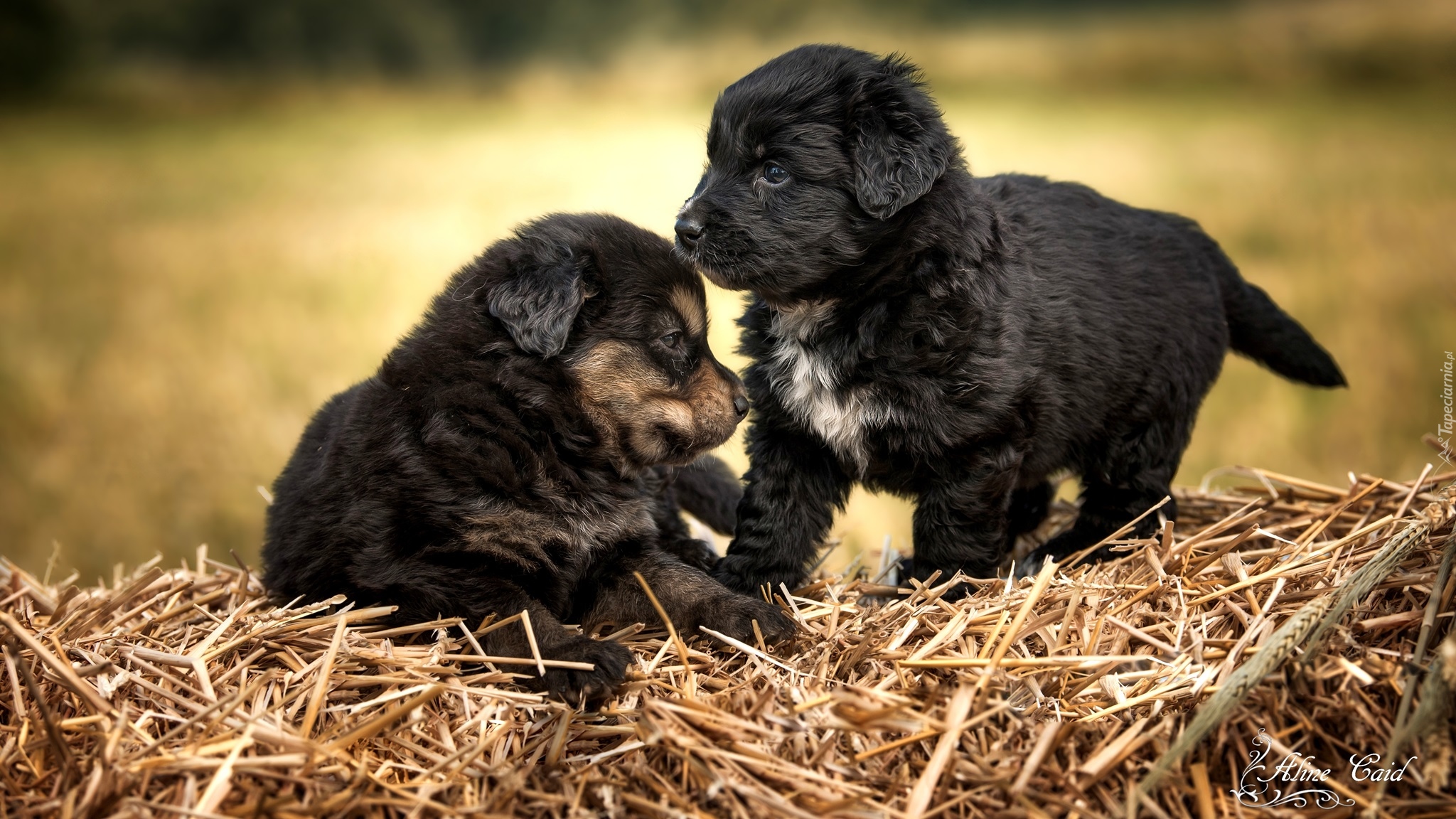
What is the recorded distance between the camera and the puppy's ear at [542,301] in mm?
3299

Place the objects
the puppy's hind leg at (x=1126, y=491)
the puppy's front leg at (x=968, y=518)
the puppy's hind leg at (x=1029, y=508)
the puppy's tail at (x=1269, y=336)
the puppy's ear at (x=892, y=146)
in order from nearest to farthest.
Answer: the puppy's ear at (x=892, y=146)
the puppy's front leg at (x=968, y=518)
the puppy's hind leg at (x=1126, y=491)
the puppy's tail at (x=1269, y=336)
the puppy's hind leg at (x=1029, y=508)

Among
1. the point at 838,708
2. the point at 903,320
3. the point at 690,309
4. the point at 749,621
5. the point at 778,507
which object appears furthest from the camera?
the point at 778,507

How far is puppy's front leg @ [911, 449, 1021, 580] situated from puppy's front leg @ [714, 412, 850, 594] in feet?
1.18

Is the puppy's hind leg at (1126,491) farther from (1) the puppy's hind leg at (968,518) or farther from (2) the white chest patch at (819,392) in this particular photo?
(2) the white chest patch at (819,392)

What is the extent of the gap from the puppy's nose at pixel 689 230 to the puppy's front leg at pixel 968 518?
112cm

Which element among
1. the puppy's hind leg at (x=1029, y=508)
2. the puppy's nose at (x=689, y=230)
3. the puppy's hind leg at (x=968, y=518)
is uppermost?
the puppy's nose at (x=689, y=230)

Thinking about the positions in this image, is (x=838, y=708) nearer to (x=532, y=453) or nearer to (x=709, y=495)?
(x=532, y=453)

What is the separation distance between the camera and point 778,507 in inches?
147

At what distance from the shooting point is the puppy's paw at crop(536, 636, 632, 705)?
2.97m

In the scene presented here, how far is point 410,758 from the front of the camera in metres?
2.81

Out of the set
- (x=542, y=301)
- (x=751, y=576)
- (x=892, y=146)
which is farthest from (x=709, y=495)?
(x=892, y=146)
